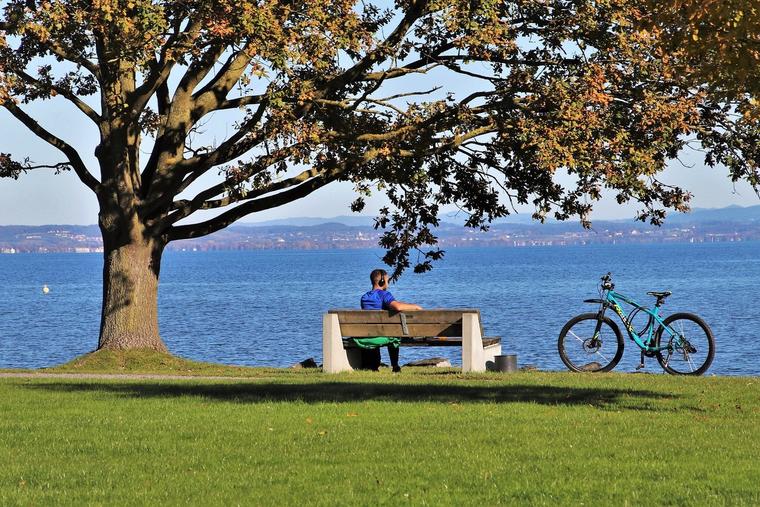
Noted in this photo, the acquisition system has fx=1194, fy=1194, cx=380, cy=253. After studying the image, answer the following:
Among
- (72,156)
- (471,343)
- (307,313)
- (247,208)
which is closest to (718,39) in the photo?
(471,343)

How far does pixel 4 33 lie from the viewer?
1741 cm

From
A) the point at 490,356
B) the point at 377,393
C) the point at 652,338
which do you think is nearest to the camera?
the point at 377,393

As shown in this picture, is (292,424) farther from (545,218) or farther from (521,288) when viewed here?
(521,288)

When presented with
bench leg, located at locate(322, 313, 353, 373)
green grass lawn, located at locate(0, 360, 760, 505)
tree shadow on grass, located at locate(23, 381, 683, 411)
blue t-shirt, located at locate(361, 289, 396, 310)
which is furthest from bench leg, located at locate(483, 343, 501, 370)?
tree shadow on grass, located at locate(23, 381, 683, 411)

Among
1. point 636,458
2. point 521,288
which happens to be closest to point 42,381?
point 636,458

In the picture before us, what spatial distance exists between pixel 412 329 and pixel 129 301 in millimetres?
6335

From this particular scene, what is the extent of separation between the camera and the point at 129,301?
66.9 ft

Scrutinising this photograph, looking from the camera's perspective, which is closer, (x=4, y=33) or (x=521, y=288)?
(x=4, y=33)

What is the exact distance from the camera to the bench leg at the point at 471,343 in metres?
16.0

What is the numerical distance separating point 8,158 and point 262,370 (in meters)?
6.76

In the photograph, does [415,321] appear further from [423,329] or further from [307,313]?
[307,313]

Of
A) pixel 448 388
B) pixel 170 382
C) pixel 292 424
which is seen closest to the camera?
pixel 292 424

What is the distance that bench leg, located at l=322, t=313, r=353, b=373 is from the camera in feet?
53.6

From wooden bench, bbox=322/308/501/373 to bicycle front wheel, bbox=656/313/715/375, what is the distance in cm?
265
